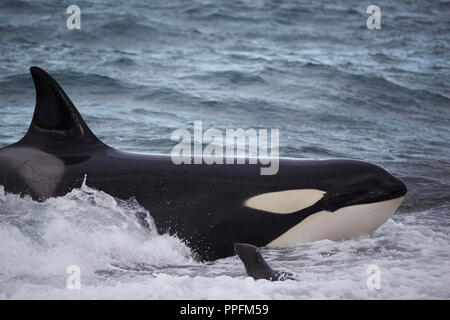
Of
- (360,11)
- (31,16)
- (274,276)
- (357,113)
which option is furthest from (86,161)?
(360,11)

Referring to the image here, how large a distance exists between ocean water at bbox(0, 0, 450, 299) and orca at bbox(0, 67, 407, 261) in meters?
0.17

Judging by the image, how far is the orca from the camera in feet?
26.2

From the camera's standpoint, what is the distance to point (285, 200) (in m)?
8.11

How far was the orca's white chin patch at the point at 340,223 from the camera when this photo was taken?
27.1 ft

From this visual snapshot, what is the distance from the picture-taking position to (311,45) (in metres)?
25.3

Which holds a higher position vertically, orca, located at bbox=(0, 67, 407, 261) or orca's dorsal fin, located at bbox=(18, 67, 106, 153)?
orca's dorsal fin, located at bbox=(18, 67, 106, 153)

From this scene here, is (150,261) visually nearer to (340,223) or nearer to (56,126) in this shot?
(56,126)

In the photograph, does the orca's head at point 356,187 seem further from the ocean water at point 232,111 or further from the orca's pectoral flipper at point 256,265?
the orca's pectoral flipper at point 256,265

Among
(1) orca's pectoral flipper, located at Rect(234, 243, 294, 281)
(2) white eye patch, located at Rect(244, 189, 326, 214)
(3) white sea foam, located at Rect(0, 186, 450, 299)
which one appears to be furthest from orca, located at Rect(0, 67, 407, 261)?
(1) orca's pectoral flipper, located at Rect(234, 243, 294, 281)

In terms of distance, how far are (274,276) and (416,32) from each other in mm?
23780

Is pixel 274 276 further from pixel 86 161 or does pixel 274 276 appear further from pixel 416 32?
pixel 416 32

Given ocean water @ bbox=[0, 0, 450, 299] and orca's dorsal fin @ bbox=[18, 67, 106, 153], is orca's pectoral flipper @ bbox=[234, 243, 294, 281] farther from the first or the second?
orca's dorsal fin @ bbox=[18, 67, 106, 153]

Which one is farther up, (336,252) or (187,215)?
(187,215)

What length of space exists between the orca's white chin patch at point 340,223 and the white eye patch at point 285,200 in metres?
0.20
